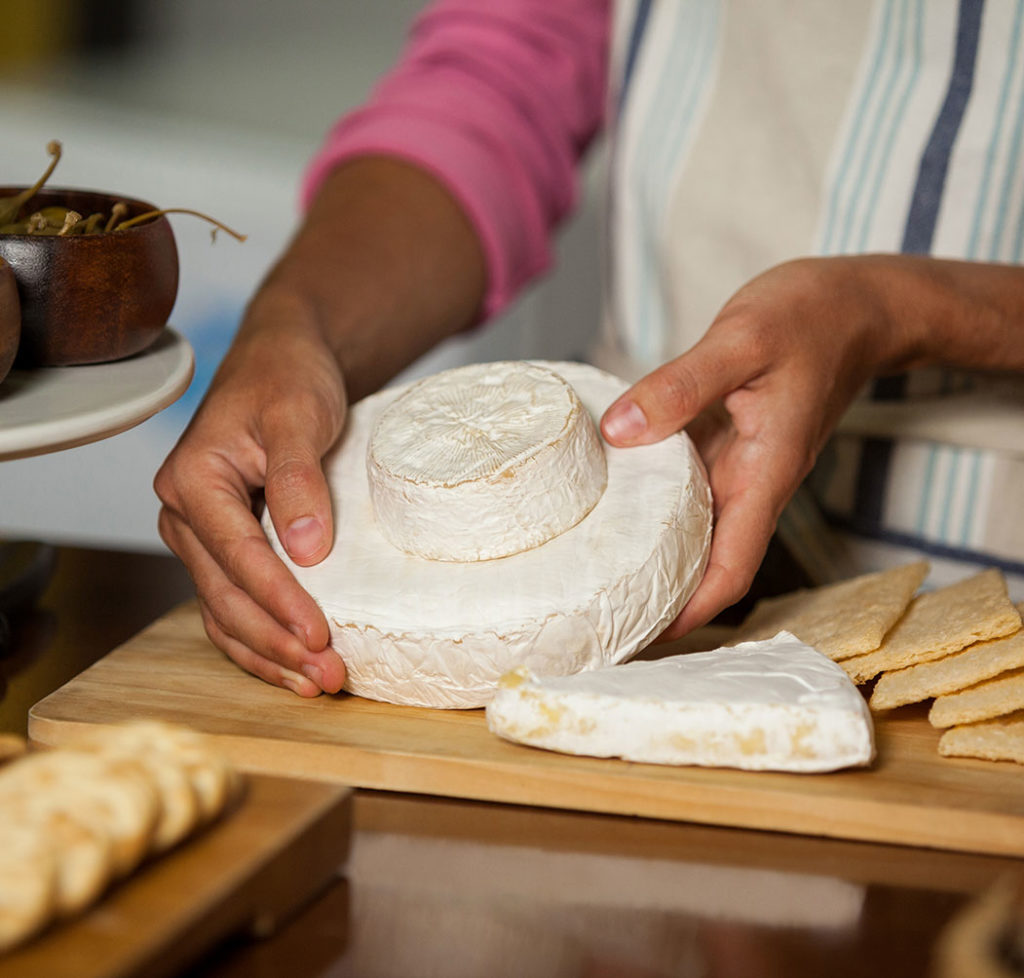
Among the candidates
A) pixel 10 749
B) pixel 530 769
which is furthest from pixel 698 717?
pixel 10 749

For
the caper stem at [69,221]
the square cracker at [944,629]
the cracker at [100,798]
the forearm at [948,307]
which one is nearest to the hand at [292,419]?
the caper stem at [69,221]

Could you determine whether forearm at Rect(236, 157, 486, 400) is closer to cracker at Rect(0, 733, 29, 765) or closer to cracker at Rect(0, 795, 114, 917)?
cracker at Rect(0, 733, 29, 765)

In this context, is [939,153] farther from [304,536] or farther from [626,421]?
[304,536]

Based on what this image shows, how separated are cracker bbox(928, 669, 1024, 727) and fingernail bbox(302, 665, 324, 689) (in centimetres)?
47

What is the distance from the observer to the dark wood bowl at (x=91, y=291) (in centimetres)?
88

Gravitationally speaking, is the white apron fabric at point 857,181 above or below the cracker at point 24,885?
above

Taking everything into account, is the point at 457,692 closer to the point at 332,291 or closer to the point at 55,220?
the point at 55,220

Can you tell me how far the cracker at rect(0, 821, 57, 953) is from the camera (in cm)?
54

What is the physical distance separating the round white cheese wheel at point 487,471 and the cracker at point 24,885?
448 mm

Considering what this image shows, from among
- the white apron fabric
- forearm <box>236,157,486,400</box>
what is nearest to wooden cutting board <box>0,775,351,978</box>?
forearm <box>236,157,486,400</box>

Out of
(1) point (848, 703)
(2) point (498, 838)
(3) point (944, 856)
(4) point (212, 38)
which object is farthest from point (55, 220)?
(4) point (212, 38)

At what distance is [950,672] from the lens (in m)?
0.92

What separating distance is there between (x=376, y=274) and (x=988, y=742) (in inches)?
34.9

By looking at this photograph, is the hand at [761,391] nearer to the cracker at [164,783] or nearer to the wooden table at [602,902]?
the wooden table at [602,902]
